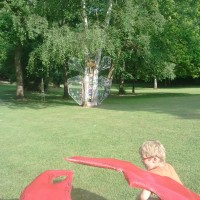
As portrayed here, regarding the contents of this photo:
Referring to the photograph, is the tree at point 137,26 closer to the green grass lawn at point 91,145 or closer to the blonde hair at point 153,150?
the green grass lawn at point 91,145

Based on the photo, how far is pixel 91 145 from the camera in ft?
35.8

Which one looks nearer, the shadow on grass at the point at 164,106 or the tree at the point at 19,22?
the shadow on grass at the point at 164,106

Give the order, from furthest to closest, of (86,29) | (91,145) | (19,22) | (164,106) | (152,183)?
1. (19,22)
2. (164,106)
3. (86,29)
4. (91,145)
5. (152,183)

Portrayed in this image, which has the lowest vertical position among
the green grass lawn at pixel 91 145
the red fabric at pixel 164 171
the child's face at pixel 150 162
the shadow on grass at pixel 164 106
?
the shadow on grass at pixel 164 106

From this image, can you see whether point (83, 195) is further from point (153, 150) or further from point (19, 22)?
point (19, 22)

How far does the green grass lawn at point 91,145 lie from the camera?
23.7 feet

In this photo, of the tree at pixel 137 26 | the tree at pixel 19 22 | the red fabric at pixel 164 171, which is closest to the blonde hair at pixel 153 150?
the red fabric at pixel 164 171

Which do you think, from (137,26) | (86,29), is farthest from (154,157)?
(137,26)

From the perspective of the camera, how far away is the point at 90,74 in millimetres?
24656

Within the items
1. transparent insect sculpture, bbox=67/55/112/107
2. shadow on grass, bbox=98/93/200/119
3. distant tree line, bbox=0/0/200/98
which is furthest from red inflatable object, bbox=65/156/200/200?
transparent insect sculpture, bbox=67/55/112/107

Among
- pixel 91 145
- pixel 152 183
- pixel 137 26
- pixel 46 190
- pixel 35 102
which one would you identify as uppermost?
pixel 137 26

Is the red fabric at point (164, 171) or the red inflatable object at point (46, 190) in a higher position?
the red fabric at point (164, 171)

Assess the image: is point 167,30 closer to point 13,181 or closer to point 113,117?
point 113,117

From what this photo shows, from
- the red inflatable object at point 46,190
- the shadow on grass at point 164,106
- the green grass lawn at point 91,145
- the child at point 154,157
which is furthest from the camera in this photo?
the shadow on grass at point 164,106
